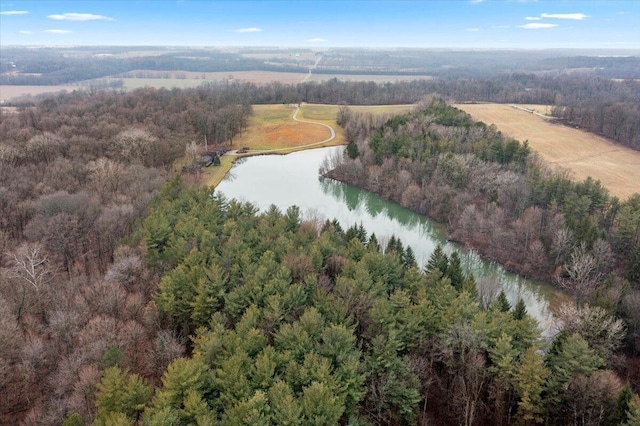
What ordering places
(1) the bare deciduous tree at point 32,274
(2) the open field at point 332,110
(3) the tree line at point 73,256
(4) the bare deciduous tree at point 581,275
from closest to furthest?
(3) the tree line at point 73,256 < (1) the bare deciduous tree at point 32,274 < (4) the bare deciduous tree at point 581,275 < (2) the open field at point 332,110

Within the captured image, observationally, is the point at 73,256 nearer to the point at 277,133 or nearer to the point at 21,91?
the point at 277,133

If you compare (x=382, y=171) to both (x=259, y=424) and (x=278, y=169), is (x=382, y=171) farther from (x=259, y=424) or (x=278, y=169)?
(x=259, y=424)

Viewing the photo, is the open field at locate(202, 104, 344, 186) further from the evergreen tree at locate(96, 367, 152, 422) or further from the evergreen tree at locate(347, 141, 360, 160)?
the evergreen tree at locate(96, 367, 152, 422)

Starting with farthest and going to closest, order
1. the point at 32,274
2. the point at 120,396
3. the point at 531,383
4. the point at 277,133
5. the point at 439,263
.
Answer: the point at 277,133, the point at 439,263, the point at 32,274, the point at 531,383, the point at 120,396

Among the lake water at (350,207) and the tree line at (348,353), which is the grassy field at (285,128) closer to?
the lake water at (350,207)

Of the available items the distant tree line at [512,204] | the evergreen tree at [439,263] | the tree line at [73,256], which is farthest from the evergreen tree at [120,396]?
the distant tree line at [512,204]

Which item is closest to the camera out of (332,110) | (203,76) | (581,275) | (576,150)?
(581,275)

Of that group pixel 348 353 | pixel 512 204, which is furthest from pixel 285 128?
pixel 348 353
